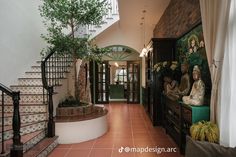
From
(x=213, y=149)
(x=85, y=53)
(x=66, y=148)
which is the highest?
(x=85, y=53)

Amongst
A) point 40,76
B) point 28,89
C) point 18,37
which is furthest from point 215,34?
point 18,37

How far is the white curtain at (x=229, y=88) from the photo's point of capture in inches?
101

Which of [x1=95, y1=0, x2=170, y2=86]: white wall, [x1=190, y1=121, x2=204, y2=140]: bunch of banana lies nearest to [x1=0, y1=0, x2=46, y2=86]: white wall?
[x1=95, y1=0, x2=170, y2=86]: white wall

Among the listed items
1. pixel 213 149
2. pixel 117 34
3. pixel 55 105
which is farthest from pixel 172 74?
pixel 117 34

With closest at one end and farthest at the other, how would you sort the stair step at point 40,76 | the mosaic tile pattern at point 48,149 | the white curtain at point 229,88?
1. the white curtain at point 229,88
2. the mosaic tile pattern at point 48,149
3. the stair step at point 40,76

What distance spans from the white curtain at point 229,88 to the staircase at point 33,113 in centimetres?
281

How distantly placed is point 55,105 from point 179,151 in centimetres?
292

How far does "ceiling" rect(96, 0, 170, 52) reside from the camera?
271 inches

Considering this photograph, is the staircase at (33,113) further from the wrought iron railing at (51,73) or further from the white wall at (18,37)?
the white wall at (18,37)

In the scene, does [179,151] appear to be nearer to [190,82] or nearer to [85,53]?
[190,82]

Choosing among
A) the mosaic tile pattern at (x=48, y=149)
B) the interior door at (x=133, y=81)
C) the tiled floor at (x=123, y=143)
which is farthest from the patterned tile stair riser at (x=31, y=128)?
the interior door at (x=133, y=81)

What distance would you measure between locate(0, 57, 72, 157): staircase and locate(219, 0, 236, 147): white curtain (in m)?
2.81

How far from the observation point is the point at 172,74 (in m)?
5.44

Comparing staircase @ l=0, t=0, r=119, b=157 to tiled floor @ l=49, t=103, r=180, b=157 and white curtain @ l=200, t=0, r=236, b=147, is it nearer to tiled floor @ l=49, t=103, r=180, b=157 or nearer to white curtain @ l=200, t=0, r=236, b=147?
tiled floor @ l=49, t=103, r=180, b=157
